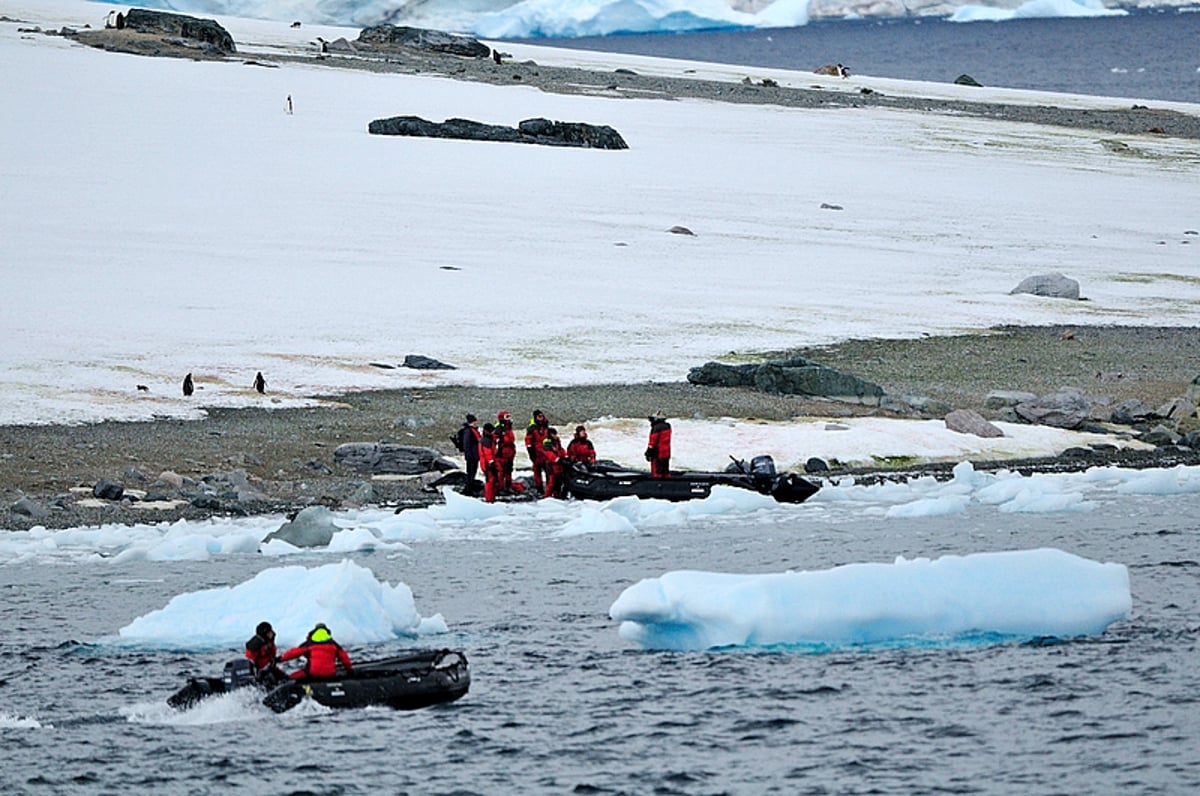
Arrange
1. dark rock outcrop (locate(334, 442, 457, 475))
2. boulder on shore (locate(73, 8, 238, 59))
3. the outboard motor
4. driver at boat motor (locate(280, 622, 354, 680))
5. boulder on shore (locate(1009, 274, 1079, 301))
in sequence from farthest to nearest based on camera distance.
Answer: boulder on shore (locate(73, 8, 238, 59)), boulder on shore (locate(1009, 274, 1079, 301)), dark rock outcrop (locate(334, 442, 457, 475)), the outboard motor, driver at boat motor (locate(280, 622, 354, 680))

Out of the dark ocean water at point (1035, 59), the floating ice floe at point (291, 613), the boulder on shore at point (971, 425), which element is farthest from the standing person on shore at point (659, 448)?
the dark ocean water at point (1035, 59)

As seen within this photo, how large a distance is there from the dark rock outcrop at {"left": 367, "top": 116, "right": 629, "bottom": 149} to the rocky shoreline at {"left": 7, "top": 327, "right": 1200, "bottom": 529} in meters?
32.7

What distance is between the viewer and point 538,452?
2675 cm

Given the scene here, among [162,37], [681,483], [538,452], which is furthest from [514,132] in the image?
[681,483]

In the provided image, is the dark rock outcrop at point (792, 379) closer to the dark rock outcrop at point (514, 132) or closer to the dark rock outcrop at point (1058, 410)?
the dark rock outcrop at point (1058, 410)

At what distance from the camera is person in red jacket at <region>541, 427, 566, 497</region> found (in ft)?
86.5

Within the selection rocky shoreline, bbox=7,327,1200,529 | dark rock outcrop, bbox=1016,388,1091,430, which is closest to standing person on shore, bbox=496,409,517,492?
rocky shoreline, bbox=7,327,1200,529

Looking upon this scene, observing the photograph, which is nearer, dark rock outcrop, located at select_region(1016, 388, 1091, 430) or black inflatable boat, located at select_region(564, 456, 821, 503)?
black inflatable boat, located at select_region(564, 456, 821, 503)

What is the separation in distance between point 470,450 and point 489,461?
0.75m

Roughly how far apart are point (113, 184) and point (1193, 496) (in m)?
38.4

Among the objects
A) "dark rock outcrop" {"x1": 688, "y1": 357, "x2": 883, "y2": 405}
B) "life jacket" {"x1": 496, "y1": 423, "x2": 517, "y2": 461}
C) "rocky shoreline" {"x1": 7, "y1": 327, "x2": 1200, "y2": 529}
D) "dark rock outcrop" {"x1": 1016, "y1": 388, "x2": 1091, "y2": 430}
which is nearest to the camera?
"rocky shoreline" {"x1": 7, "y1": 327, "x2": 1200, "y2": 529}

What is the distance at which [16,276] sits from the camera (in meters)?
41.3

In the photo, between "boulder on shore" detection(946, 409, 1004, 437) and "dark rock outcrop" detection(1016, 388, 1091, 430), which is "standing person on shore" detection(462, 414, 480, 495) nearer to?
"boulder on shore" detection(946, 409, 1004, 437)

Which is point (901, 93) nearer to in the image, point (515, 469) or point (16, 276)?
point (16, 276)
